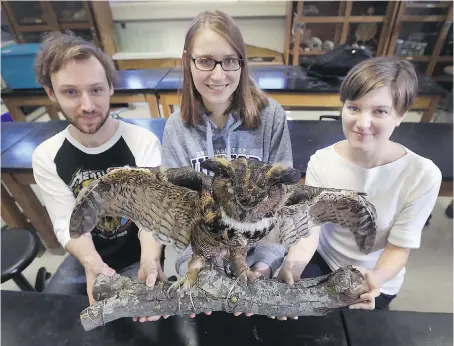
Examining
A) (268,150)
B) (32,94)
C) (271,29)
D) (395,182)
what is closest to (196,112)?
(268,150)

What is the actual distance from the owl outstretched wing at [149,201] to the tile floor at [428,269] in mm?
1185

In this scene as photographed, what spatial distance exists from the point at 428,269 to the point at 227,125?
1750mm

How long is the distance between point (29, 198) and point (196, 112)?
4.41 ft

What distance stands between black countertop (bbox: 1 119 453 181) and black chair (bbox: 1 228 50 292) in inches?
14.1

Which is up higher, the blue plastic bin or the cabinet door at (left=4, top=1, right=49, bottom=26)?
the cabinet door at (left=4, top=1, right=49, bottom=26)

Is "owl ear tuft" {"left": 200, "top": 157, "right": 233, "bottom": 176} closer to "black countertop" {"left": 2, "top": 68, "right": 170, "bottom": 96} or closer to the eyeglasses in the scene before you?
the eyeglasses

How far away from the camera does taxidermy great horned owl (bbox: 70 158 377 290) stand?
56cm

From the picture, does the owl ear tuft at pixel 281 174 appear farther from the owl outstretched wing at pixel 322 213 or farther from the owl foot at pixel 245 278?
the owl foot at pixel 245 278

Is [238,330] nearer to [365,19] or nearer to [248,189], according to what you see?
[248,189]

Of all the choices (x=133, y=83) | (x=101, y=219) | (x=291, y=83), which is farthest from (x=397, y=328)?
(x=133, y=83)

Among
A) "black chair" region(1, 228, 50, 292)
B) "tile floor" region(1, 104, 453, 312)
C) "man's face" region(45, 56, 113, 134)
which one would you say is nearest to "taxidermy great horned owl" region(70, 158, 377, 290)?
"man's face" region(45, 56, 113, 134)

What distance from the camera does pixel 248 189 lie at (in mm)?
540

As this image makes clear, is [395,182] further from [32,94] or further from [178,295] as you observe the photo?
[32,94]

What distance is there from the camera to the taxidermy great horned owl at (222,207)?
0.56 metres
